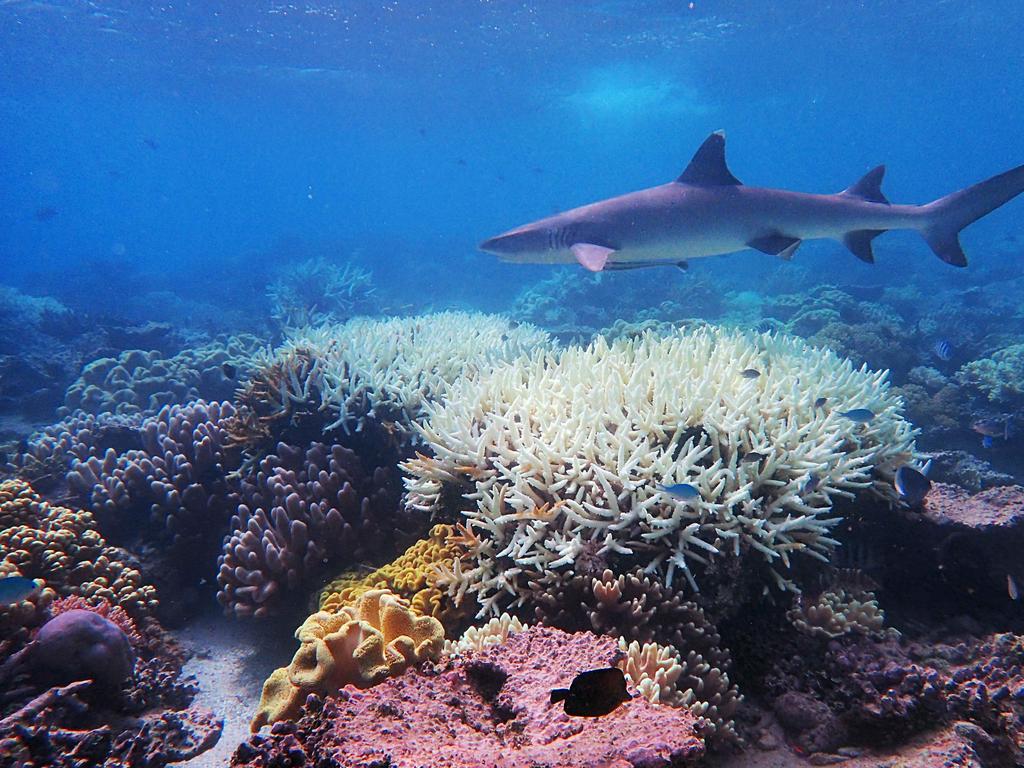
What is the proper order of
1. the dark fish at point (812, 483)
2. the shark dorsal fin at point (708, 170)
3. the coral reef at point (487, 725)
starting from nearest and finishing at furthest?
1. the coral reef at point (487, 725)
2. the dark fish at point (812, 483)
3. the shark dorsal fin at point (708, 170)

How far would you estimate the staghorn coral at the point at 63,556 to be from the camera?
4.32 m

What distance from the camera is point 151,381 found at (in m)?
11.1

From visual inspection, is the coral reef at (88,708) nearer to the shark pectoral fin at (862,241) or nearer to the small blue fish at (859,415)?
the small blue fish at (859,415)

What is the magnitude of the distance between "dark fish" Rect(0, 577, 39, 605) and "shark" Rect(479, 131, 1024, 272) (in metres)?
5.05

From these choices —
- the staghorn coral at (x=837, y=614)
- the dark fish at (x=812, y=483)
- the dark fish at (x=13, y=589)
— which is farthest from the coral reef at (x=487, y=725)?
the dark fish at (x=13, y=589)

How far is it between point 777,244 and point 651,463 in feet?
11.5

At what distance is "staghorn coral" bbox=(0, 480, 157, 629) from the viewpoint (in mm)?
4316

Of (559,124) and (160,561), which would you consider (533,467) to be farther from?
(559,124)

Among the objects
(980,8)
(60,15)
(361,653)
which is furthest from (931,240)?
(980,8)

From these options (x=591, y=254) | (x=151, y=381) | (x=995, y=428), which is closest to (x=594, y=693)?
(x=591, y=254)

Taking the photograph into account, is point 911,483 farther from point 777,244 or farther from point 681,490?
point 777,244

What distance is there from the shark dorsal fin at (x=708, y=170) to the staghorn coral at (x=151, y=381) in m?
8.42

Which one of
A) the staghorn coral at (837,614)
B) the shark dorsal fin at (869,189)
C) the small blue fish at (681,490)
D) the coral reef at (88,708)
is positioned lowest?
the staghorn coral at (837,614)

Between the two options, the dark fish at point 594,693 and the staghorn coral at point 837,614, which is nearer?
the dark fish at point 594,693
